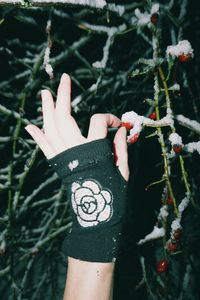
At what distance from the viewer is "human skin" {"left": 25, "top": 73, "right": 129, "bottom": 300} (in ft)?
3.72

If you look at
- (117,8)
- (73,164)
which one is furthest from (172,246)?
(117,8)

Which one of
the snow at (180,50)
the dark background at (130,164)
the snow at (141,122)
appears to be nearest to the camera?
the snow at (141,122)

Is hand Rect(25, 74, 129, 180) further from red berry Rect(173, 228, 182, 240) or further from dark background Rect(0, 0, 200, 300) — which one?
dark background Rect(0, 0, 200, 300)

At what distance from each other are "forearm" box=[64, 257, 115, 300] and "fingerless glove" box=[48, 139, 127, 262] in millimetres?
32

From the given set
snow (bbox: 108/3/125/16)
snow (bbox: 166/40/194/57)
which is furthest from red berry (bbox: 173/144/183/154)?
snow (bbox: 108/3/125/16)

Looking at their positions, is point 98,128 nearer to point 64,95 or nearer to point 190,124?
point 64,95

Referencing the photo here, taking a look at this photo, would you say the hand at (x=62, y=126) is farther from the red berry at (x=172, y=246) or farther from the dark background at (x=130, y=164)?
the dark background at (x=130, y=164)

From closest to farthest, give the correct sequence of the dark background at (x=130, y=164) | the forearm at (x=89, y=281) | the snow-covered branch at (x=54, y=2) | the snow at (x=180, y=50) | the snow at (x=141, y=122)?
the forearm at (x=89, y=281) < the snow-covered branch at (x=54, y=2) < the snow at (x=141, y=122) < the snow at (x=180, y=50) < the dark background at (x=130, y=164)

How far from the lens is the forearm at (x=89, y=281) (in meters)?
1.13

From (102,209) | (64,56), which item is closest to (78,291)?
(102,209)

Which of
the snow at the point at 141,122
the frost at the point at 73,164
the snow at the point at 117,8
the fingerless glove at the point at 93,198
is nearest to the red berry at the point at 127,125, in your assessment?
the snow at the point at 141,122

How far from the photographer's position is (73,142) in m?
1.20

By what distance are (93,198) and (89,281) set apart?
307 mm

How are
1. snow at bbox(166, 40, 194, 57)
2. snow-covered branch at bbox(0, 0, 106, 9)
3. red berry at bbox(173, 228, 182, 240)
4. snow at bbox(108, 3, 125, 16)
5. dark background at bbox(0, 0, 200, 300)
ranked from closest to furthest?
snow-covered branch at bbox(0, 0, 106, 9)
snow at bbox(166, 40, 194, 57)
red berry at bbox(173, 228, 182, 240)
snow at bbox(108, 3, 125, 16)
dark background at bbox(0, 0, 200, 300)
